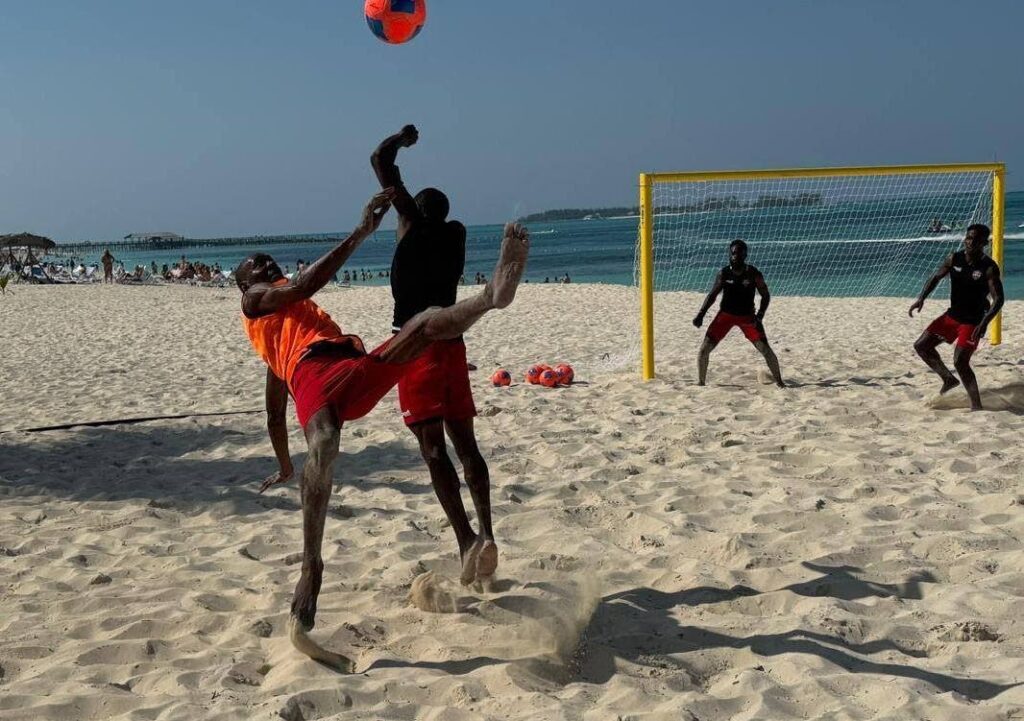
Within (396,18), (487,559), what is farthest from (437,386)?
(396,18)

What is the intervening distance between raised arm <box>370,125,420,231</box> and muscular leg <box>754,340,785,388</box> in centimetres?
454

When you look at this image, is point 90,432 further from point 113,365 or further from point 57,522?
point 113,365

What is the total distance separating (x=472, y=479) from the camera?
11.8 feet

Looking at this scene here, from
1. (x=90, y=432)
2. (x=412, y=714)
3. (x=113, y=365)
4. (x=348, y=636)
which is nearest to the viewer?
(x=412, y=714)

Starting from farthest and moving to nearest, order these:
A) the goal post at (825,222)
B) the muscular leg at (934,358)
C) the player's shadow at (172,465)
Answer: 1. the goal post at (825,222)
2. the muscular leg at (934,358)
3. the player's shadow at (172,465)

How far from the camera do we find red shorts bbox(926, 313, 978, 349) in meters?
6.45

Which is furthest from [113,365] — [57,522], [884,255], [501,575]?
[884,255]

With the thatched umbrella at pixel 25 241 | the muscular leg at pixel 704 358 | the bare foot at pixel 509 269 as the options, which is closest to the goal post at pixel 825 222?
the muscular leg at pixel 704 358

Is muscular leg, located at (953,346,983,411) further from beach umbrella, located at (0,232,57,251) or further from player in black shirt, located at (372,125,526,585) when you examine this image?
beach umbrella, located at (0,232,57,251)

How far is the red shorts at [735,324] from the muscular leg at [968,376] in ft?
5.56

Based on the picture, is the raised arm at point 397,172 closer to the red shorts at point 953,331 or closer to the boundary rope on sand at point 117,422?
the boundary rope on sand at point 117,422

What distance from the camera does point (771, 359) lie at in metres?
7.65

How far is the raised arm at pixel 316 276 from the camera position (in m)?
2.97

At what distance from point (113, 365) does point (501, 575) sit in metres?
8.09
